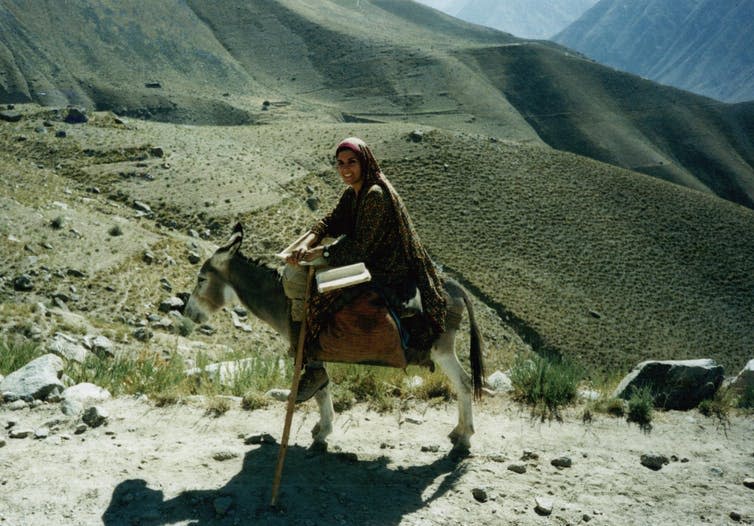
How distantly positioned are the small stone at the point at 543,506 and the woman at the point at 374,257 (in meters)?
1.60

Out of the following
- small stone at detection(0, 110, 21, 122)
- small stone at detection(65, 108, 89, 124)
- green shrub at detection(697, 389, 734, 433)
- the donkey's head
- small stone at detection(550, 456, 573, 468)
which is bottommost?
small stone at detection(550, 456, 573, 468)

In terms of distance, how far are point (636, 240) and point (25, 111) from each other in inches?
1726

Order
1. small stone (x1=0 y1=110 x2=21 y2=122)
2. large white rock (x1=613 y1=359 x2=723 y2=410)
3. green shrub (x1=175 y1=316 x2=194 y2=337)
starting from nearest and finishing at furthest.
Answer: large white rock (x1=613 y1=359 x2=723 y2=410) → green shrub (x1=175 y1=316 x2=194 y2=337) → small stone (x1=0 y1=110 x2=21 y2=122)

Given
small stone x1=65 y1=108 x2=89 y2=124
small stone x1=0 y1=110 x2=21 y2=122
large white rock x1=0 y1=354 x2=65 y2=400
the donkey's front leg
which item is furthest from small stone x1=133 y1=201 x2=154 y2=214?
the donkey's front leg

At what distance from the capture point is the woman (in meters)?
5.24

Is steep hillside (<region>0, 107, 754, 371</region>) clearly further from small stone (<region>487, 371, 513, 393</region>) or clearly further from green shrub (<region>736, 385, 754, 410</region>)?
green shrub (<region>736, 385, 754, 410</region>)

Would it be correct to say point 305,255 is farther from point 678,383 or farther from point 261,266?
point 678,383

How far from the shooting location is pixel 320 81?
353 ft

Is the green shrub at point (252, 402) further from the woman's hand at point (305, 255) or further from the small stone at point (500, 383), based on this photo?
the small stone at point (500, 383)

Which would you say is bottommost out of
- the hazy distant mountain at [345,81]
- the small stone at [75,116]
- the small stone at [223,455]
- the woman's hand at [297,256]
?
the small stone at [223,455]

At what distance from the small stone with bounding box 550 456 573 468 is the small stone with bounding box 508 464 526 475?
331 millimetres

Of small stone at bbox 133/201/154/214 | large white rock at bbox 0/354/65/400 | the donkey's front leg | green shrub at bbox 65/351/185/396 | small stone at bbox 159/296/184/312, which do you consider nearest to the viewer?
the donkey's front leg

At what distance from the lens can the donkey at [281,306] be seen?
596 cm

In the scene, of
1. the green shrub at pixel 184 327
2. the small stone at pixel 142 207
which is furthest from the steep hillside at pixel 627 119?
the green shrub at pixel 184 327
